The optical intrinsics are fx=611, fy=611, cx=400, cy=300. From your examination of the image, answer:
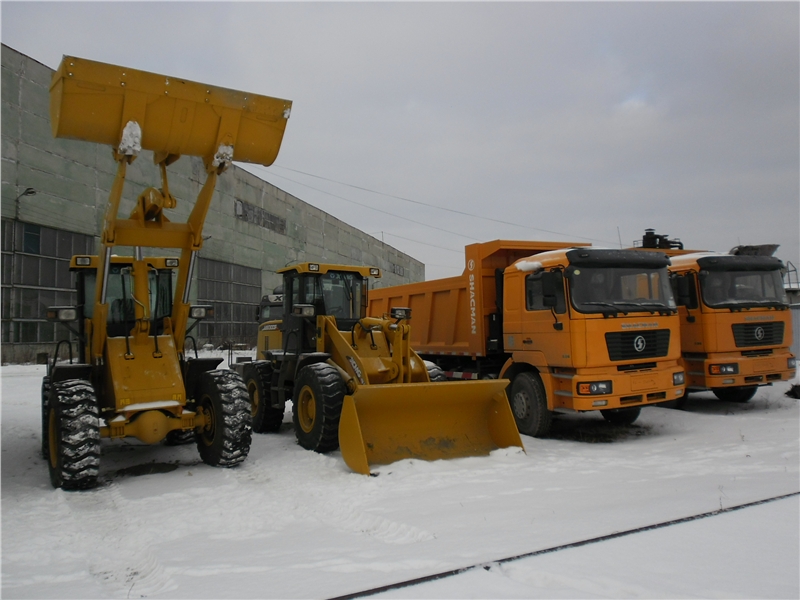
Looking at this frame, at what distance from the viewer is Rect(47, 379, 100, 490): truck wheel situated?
5898mm

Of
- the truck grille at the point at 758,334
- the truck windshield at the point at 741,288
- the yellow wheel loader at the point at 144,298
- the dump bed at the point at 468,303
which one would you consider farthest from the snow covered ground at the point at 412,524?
the truck windshield at the point at 741,288

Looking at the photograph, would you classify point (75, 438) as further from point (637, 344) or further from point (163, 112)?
point (637, 344)

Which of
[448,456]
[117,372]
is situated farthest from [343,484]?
[117,372]

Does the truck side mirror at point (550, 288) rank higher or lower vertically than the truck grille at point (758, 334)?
higher

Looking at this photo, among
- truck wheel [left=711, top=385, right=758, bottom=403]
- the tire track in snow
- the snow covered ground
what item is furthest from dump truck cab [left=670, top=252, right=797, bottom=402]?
the tire track in snow

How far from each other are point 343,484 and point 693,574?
341 cm

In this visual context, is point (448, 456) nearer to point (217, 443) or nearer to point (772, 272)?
point (217, 443)

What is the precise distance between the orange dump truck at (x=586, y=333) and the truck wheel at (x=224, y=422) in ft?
14.0

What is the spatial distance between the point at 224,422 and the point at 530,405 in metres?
4.54

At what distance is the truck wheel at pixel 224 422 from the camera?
22.1ft

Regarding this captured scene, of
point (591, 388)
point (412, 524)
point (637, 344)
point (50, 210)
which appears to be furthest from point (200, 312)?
point (50, 210)

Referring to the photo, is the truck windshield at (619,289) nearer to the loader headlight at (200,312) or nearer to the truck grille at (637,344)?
the truck grille at (637,344)

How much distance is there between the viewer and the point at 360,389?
22.5 ft

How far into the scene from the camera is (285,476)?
6496mm
